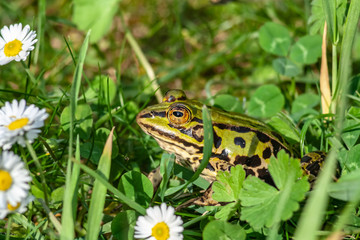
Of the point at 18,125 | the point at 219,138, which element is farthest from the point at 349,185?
the point at 18,125

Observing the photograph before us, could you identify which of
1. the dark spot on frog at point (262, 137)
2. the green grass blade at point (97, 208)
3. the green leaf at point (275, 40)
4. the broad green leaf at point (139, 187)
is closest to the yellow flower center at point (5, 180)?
the green grass blade at point (97, 208)

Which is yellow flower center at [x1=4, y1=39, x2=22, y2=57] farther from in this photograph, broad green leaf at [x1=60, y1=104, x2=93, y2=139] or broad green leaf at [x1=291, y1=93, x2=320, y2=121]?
broad green leaf at [x1=291, y1=93, x2=320, y2=121]

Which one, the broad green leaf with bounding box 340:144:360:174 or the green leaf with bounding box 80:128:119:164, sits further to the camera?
the green leaf with bounding box 80:128:119:164

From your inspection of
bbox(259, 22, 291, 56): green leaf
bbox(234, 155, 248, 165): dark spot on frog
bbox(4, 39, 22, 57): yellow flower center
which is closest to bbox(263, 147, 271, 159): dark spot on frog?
bbox(234, 155, 248, 165): dark spot on frog

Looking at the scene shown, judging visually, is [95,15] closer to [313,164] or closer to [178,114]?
[178,114]

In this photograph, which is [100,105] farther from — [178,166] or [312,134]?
[312,134]
